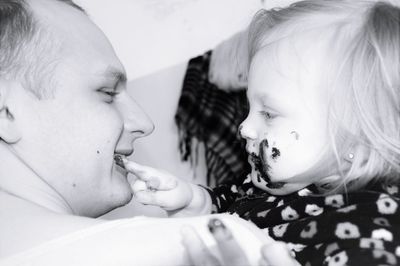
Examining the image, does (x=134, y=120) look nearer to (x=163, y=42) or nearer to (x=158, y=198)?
(x=158, y=198)

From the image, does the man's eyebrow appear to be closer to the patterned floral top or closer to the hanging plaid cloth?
the patterned floral top

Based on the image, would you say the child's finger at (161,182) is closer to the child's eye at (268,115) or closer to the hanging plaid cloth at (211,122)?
the child's eye at (268,115)

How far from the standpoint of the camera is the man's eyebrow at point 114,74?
113 centimetres

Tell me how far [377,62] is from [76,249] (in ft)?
2.14

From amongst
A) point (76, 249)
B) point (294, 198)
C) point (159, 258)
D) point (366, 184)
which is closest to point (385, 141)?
point (366, 184)

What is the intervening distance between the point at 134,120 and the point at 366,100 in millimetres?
486

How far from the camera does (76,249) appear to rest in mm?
814

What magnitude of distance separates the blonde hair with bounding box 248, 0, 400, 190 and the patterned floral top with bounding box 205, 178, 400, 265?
5 cm

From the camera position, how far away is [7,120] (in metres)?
1.02

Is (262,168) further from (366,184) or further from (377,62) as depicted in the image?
(377,62)

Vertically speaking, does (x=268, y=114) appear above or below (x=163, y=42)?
above

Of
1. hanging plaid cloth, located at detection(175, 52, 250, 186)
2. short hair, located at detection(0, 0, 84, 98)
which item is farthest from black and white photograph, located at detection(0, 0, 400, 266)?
hanging plaid cloth, located at detection(175, 52, 250, 186)

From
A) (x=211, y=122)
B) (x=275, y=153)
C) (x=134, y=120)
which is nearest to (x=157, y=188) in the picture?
(x=134, y=120)

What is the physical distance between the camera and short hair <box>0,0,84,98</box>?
1.05 m
